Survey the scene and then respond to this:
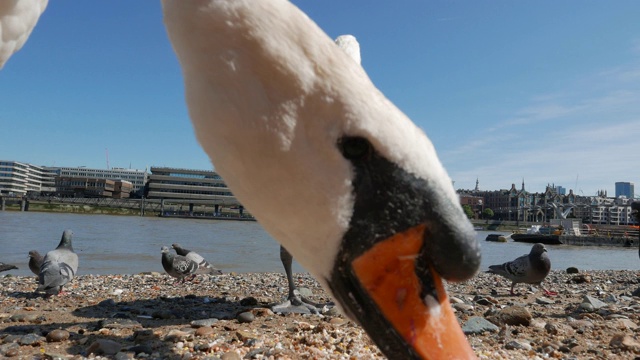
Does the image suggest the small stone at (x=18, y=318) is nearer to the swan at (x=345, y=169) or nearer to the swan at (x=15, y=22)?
the swan at (x=15, y=22)

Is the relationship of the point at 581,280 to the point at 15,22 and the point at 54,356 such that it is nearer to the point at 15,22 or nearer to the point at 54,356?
the point at 54,356

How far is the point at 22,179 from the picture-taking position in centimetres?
18275

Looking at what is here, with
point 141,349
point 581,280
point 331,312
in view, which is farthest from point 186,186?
point 141,349

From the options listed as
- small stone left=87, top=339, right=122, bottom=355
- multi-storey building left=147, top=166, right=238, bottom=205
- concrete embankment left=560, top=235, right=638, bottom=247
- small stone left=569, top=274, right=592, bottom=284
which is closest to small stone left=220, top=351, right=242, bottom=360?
small stone left=87, top=339, right=122, bottom=355

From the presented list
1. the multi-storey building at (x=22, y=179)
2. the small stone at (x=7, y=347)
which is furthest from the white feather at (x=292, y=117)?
the multi-storey building at (x=22, y=179)

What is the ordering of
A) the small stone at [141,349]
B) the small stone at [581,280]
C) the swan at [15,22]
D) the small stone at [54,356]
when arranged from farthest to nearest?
the small stone at [581,280]
the small stone at [141,349]
the small stone at [54,356]
the swan at [15,22]

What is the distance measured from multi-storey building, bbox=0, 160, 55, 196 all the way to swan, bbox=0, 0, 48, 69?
188245mm

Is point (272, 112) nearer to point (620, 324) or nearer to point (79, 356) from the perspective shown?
point (79, 356)

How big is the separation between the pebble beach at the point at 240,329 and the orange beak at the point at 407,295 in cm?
271

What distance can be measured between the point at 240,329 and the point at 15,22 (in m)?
3.76

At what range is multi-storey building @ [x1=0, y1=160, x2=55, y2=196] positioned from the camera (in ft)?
565

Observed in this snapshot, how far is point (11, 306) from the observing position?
23.1 feet

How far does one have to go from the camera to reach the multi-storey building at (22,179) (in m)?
172

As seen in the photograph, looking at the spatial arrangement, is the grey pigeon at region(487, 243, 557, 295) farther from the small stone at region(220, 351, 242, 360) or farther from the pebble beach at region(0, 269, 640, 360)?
the small stone at region(220, 351, 242, 360)
